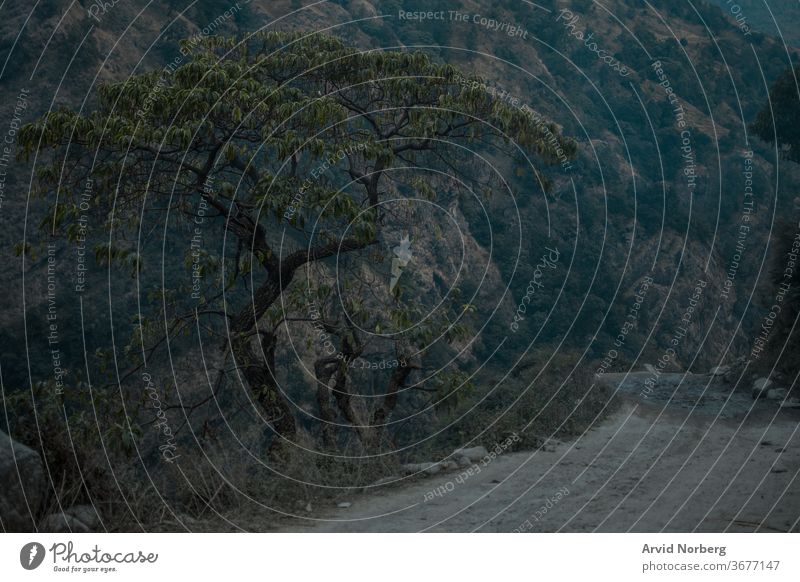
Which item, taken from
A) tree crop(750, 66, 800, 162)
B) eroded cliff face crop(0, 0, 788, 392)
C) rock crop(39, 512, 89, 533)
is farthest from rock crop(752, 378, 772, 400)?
tree crop(750, 66, 800, 162)

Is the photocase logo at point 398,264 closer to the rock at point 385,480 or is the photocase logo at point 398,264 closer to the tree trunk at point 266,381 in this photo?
the tree trunk at point 266,381

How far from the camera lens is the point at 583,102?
51812 mm

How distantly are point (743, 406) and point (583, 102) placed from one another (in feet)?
135

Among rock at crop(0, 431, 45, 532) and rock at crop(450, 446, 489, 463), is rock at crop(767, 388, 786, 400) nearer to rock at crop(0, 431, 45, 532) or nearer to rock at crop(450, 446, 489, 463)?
rock at crop(450, 446, 489, 463)

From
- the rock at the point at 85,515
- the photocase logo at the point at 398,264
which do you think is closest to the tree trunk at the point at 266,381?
the photocase logo at the point at 398,264

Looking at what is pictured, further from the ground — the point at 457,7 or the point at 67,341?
the point at 457,7

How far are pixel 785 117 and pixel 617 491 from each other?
26507 mm

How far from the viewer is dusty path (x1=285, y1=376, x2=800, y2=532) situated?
24.3 ft

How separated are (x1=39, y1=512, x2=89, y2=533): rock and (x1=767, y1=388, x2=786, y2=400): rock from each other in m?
12.2

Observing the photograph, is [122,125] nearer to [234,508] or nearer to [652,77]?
[234,508]

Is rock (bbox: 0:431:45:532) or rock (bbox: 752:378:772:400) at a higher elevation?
rock (bbox: 752:378:772:400)

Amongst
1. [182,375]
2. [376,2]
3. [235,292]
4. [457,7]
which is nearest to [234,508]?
[182,375]
